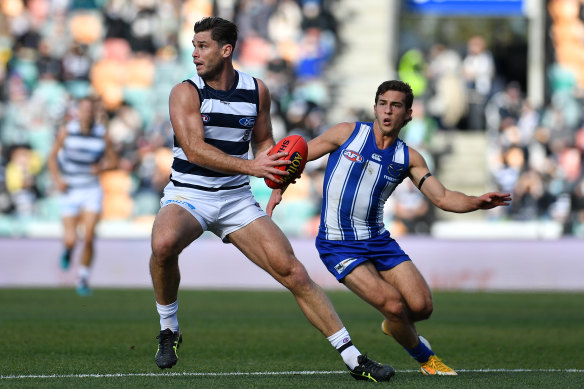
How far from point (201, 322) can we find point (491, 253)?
668 centimetres

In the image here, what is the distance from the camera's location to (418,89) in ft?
65.7

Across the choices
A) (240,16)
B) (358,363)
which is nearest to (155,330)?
(358,363)

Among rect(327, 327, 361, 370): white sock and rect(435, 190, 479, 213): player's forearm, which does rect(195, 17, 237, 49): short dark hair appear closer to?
rect(435, 190, 479, 213): player's forearm

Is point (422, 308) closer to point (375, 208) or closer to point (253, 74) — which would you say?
point (375, 208)

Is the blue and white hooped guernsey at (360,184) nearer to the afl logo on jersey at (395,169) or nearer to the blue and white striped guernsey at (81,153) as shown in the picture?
the afl logo on jersey at (395,169)

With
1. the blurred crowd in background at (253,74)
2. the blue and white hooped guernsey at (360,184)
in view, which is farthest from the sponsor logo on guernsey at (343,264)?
the blurred crowd in background at (253,74)

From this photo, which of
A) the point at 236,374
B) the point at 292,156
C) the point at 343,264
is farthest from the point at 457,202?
the point at 236,374

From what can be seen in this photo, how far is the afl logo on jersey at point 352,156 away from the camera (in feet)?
24.2

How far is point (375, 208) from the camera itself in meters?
7.39

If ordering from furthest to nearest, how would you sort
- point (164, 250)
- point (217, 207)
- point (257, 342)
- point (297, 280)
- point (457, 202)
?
Answer: point (257, 342) < point (457, 202) < point (217, 207) < point (297, 280) < point (164, 250)

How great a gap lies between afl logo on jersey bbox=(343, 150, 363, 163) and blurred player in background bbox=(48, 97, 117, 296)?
7.11m

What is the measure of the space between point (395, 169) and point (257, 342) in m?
2.54

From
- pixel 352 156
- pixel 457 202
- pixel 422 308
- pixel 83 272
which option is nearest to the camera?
pixel 457 202

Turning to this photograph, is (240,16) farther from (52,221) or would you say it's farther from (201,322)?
(201,322)
